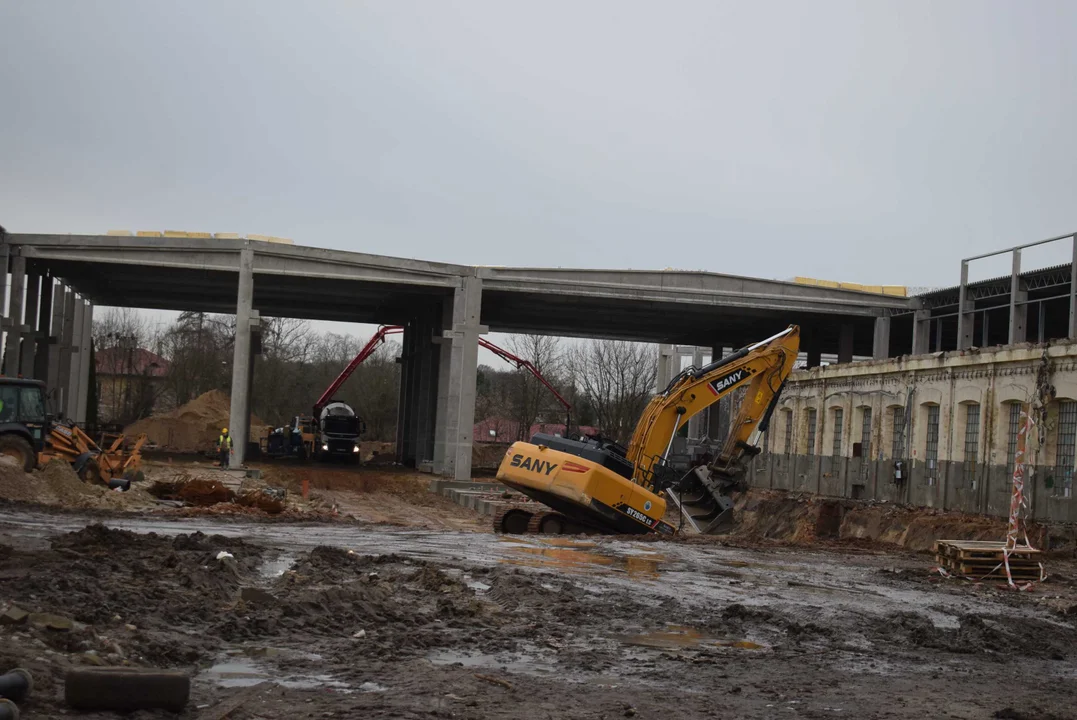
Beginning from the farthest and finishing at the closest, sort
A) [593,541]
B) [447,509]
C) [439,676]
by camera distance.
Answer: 1. [447,509]
2. [593,541]
3. [439,676]

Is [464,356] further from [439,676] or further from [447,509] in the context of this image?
[439,676]

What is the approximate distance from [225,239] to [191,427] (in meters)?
25.7

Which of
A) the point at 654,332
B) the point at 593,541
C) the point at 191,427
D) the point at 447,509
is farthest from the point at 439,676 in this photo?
the point at 191,427

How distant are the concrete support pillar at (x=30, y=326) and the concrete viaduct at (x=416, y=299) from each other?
2.8 inches

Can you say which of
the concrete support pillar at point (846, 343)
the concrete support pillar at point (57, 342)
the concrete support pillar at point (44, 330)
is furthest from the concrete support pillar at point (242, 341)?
the concrete support pillar at point (846, 343)

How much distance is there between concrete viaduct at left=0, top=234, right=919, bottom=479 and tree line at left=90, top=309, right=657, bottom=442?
23.2 meters

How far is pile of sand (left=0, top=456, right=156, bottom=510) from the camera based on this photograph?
74.8 feet

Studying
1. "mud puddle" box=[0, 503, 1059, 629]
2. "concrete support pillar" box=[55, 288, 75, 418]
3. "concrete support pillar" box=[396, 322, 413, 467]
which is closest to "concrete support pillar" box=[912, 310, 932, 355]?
"mud puddle" box=[0, 503, 1059, 629]

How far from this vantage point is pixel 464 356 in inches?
1673

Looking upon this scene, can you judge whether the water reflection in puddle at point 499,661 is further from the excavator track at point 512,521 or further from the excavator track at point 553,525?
the excavator track at point 512,521

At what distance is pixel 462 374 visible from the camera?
42.6 metres

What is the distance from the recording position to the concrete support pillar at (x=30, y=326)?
137 ft

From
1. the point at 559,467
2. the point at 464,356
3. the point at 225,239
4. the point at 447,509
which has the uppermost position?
the point at 225,239

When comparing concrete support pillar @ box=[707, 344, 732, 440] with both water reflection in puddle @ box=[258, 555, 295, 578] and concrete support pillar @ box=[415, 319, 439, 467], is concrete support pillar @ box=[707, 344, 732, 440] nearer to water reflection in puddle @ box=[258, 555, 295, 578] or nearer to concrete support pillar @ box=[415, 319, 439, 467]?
concrete support pillar @ box=[415, 319, 439, 467]
